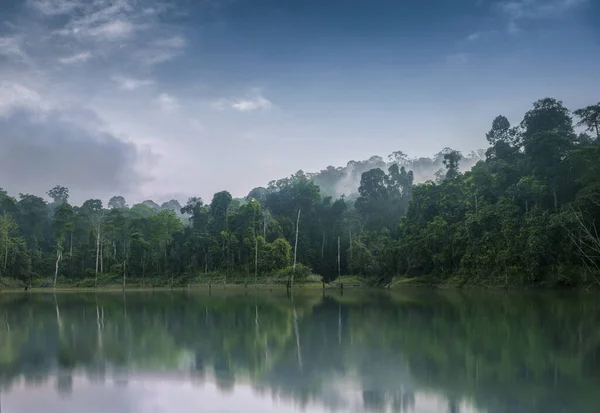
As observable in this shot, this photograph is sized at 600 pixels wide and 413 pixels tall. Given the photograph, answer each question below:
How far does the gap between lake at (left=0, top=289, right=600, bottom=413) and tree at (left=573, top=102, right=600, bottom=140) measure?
95.4ft

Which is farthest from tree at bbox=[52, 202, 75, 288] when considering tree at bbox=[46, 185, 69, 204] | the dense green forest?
tree at bbox=[46, 185, 69, 204]

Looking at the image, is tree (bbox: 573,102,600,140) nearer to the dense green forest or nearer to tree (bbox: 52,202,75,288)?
the dense green forest

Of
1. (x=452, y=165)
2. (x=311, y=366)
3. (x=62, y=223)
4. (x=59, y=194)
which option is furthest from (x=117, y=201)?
(x=311, y=366)

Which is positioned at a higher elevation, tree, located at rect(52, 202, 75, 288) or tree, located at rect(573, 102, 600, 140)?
tree, located at rect(573, 102, 600, 140)

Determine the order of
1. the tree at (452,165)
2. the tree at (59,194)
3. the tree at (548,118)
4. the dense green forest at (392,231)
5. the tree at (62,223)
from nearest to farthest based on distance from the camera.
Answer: the dense green forest at (392,231)
the tree at (548,118)
the tree at (452,165)
the tree at (62,223)
the tree at (59,194)

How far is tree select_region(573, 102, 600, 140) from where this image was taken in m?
39.2

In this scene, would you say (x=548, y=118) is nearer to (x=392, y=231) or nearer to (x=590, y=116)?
(x=590, y=116)

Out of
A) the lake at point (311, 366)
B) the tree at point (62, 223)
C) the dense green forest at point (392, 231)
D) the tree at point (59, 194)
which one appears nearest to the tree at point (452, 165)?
the dense green forest at point (392, 231)

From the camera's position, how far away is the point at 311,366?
9.45m

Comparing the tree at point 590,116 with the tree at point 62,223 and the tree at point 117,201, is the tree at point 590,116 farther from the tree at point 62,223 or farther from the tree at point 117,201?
the tree at point 117,201

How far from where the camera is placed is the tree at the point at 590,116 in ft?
129

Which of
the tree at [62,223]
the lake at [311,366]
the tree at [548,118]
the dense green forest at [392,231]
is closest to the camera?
the lake at [311,366]

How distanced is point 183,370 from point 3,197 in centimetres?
7348

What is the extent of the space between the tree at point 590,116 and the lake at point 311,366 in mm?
29071
